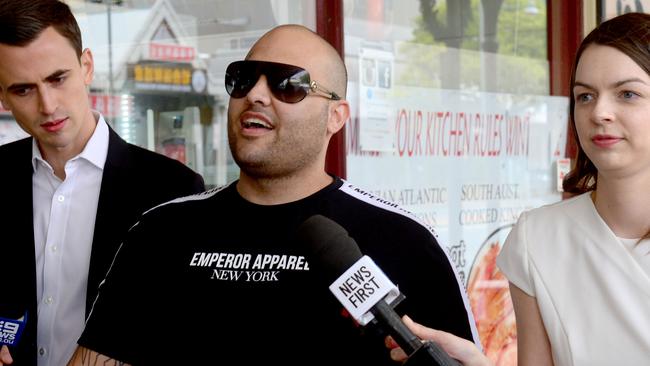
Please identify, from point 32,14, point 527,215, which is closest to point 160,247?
point 32,14

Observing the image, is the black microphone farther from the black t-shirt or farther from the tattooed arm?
the tattooed arm

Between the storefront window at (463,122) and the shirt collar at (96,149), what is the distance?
6.53ft

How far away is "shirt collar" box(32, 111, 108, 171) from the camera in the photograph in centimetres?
304

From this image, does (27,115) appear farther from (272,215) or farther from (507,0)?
(507,0)

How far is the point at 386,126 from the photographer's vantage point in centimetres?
520

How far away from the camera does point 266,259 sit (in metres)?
2.62

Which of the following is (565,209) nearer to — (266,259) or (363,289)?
(266,259)

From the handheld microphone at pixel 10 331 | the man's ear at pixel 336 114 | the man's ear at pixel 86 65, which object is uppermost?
the man's ear at pixel 86 65

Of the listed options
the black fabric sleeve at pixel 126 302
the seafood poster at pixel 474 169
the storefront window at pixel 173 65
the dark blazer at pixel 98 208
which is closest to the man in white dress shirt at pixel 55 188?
the dark blazer at pixel 98 208

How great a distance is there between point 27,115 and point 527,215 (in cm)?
146

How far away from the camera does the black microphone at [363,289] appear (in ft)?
5.69

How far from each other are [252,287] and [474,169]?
3.40m

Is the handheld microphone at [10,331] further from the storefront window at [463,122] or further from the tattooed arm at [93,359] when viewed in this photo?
the storefront window at [463,122]

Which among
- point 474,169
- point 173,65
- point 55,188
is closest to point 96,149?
point 55,188
